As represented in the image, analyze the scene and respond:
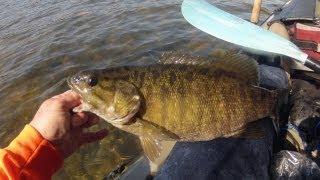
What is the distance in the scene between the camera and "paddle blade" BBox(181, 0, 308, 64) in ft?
14.6

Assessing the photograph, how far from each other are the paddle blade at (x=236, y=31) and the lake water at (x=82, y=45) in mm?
553

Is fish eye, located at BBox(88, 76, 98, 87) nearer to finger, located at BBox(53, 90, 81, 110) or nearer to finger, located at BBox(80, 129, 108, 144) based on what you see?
finger, located at BBox(53, 90, 81, 110)

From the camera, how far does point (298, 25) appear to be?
5.12 meters

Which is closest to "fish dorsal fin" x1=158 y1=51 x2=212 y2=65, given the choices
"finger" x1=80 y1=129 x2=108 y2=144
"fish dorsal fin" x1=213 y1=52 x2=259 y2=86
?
"fish dorsal fin" x1=213 y1=52 x2=259 y2=86

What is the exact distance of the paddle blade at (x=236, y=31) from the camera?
175 inches

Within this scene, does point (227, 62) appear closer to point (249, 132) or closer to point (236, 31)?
point (249, 132)

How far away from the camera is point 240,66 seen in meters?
2.91

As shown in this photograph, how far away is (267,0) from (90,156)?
7380 mm

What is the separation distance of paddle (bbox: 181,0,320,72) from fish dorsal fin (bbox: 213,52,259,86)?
1366 mm

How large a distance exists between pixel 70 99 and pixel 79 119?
0.57 feet

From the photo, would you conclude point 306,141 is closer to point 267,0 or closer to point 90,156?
point 90,156

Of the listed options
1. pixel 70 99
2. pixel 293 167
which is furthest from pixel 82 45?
pixel 293 167

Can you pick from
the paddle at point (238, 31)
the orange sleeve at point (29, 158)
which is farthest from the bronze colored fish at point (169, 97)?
the paddle at point (238, 31)

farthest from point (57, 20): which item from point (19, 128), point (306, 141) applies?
point (306, 141)
